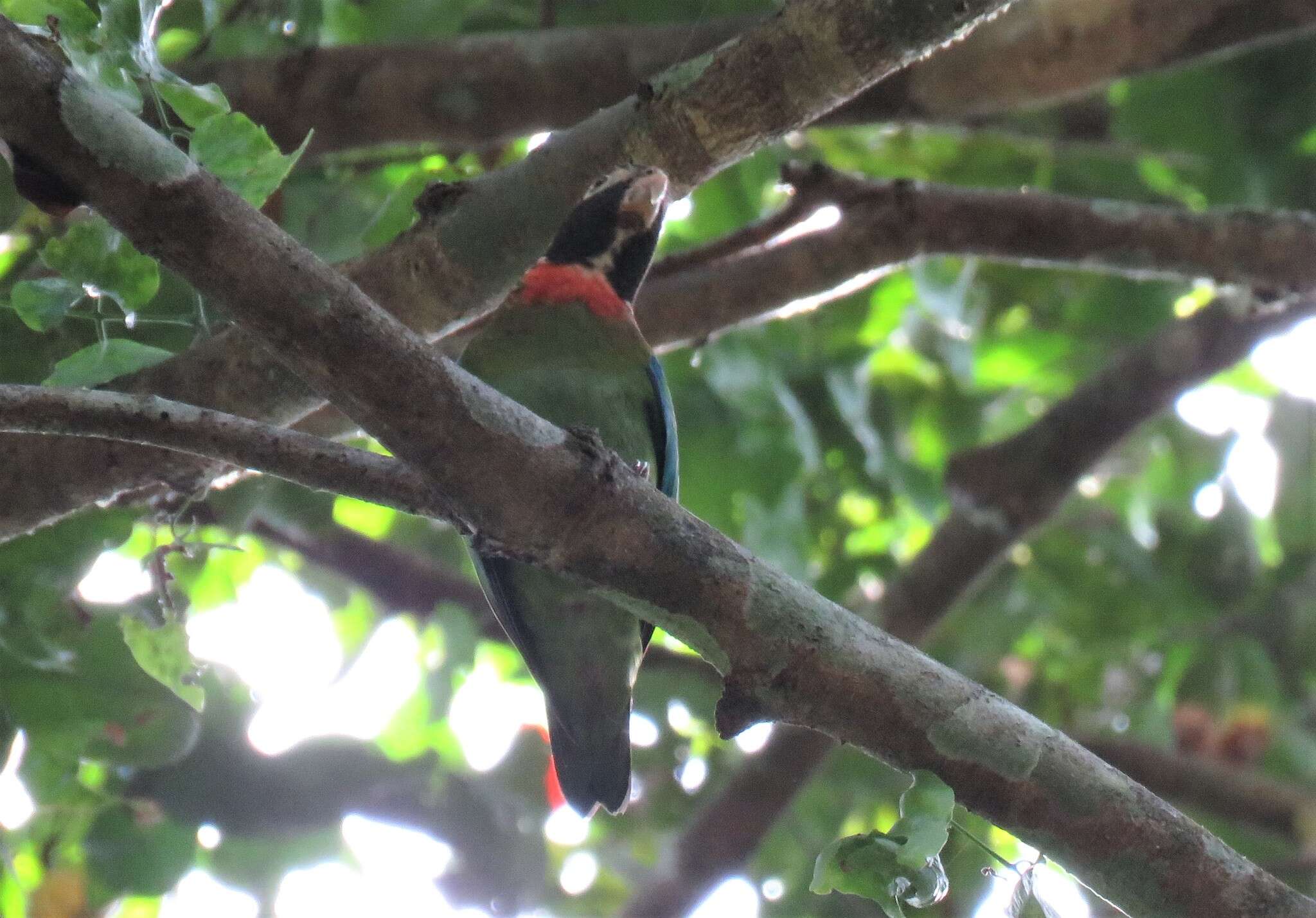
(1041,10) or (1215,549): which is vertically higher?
(1041,10)

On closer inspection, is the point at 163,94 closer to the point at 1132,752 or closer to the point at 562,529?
the point at 562,529

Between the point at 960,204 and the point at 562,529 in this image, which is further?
the point at 960,204

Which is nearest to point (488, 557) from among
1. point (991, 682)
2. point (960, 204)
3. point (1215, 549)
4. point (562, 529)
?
point (562, 529)

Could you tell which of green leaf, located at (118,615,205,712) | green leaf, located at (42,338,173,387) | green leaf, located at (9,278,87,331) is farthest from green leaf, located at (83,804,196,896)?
green leaf, located at (9,278,87,331)

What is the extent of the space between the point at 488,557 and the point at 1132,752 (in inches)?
145

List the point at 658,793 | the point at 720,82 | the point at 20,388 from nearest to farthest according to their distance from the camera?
the point at 20,388 → the point at 720,82 → the point at 658,793

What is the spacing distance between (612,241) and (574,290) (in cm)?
30

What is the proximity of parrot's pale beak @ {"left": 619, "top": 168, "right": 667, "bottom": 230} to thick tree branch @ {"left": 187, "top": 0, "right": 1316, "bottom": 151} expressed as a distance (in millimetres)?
353

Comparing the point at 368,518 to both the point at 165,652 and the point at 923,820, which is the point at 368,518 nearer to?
the point at 165,652

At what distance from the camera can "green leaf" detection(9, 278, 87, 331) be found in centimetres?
245

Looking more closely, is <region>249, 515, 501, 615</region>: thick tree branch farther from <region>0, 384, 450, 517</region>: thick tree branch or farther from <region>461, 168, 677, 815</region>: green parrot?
<region>0, 384, 450, 517</region>: thick tree branch

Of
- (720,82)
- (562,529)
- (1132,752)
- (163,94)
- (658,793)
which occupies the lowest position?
(658,793)

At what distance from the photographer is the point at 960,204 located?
13.9ft

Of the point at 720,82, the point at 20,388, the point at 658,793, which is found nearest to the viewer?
the point at 20,388
